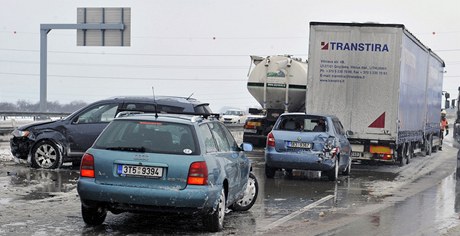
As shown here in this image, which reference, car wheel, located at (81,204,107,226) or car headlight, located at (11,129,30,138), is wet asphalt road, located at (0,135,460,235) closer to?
car wheel, located at (81,204,107,226)

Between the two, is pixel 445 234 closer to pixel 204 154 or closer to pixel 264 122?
pixel 204 154

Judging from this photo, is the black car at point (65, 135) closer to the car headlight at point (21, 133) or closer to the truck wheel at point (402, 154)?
the car headlight at point (21, 133)

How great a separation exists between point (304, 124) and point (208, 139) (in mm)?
7256

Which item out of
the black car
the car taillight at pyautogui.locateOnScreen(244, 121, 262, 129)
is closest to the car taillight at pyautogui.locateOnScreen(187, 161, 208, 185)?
the black car

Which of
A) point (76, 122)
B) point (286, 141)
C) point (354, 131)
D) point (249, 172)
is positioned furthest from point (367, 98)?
point (249, 172)

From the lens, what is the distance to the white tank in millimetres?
25625

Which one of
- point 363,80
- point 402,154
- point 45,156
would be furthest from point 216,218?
point 402,154

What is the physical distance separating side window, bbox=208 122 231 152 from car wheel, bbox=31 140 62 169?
6.67m

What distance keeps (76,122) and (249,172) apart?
625cm

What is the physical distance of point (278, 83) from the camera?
25781 mm

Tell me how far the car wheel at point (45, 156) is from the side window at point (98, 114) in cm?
82

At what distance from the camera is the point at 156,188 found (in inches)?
316

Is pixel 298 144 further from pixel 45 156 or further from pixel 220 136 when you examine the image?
pixel 220 136

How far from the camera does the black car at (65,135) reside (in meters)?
15.3
